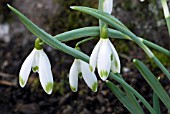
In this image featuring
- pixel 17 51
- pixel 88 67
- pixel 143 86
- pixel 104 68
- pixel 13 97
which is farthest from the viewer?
pixel 17 51

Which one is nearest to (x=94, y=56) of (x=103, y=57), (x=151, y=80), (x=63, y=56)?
(x=103, y=57)

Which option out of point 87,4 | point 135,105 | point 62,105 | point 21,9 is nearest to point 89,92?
point 62,105

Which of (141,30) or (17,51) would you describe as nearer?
(141,30)

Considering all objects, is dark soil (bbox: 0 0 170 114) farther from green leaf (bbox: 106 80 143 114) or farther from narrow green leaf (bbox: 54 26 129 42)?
narrow green leaf (bbox: 54 26 129 42)

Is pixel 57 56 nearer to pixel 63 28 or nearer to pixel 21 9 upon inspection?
pixel 63 28

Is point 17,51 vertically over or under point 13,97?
over

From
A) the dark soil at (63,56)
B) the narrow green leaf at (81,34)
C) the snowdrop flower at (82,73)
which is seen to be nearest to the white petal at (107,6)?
the narrow green leaf at (81,34)

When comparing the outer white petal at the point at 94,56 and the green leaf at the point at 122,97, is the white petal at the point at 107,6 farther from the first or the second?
the green leaf at the point at 122,97
